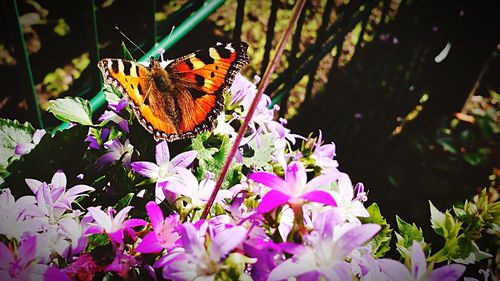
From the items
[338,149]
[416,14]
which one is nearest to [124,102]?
[338,149]

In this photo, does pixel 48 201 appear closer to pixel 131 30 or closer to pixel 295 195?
pixel 295 195

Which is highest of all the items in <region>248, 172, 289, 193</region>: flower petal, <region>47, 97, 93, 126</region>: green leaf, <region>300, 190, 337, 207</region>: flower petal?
<region>47, 97, 93, 126</region>: green leaf

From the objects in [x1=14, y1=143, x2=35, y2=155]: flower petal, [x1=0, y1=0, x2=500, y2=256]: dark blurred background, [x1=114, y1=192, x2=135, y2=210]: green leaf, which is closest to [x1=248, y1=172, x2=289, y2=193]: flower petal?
[x1=114, y1=192, x2=135, y2=210]: green leaf

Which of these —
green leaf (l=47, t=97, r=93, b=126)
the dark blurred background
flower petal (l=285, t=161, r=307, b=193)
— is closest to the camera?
flower petal (l=285, t=161, r=307, b=193)

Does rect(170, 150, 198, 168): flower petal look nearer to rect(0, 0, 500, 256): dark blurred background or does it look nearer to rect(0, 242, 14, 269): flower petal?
rect(0, 242, 14, 269): flower petal

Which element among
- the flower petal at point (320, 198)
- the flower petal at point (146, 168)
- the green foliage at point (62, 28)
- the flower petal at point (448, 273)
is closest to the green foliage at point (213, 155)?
the flower petal at point (146, 168)

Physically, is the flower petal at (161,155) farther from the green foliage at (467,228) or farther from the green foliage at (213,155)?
the green foliage at (467,228)
